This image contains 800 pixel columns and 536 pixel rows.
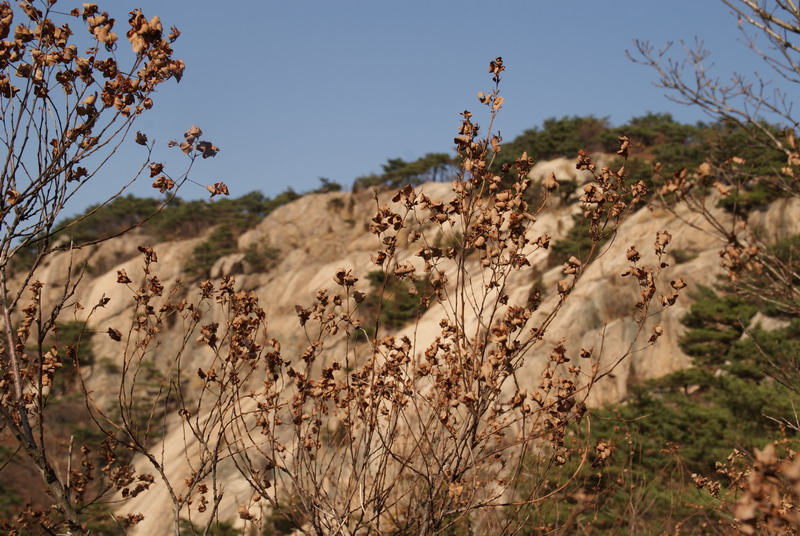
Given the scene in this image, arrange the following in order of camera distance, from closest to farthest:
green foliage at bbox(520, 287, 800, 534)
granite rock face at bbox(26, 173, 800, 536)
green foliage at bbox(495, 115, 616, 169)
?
green foliage at bbox(520, 287, 800, 534) < granite rock face at bbox(26, 173, 800, 536) < green foliage at bbox(495, 115, 616, 169)

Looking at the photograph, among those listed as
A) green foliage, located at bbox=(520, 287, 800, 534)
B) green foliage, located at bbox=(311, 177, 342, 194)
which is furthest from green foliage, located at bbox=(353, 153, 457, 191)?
green foliage, located at bbox=(520, 287, 800, 534)

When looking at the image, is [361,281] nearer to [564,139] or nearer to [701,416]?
[564,139]

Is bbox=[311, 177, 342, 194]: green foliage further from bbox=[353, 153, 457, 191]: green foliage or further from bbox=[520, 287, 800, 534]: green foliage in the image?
bbox=[520, 287, 800, 534]: green foliage

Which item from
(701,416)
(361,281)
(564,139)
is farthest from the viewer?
(564,139)

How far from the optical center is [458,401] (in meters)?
2.79

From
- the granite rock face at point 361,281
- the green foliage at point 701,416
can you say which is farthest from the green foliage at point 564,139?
the green foliage at point 701,416

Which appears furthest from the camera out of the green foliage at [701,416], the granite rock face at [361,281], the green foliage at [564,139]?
the green foliage at [564,139]

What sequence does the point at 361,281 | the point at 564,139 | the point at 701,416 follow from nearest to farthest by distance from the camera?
the point at 701,416
the point at 361,281
the point at 564,139

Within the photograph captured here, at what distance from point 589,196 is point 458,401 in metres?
1.16

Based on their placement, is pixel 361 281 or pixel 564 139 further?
pixel 564 139

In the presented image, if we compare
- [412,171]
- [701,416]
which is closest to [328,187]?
[412,171]

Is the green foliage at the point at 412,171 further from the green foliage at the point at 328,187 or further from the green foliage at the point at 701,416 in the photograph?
the green foliage at the point at 701,416

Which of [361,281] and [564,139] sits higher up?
[564,139]

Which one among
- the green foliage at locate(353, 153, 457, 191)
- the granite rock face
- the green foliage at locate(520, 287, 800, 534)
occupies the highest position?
the green foliage at locate(353, 153, 457, 191)
